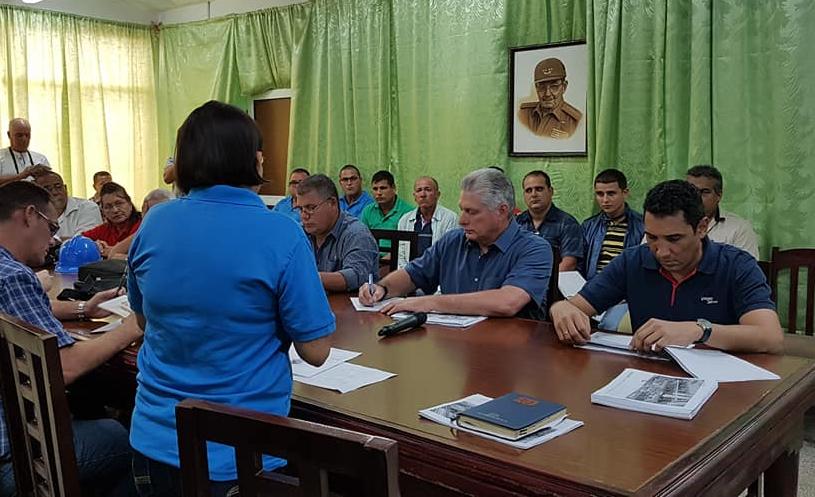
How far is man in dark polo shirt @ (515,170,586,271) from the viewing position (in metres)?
4.20

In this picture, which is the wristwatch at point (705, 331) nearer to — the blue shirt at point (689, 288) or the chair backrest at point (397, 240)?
the blue shirt at point (689, 288)

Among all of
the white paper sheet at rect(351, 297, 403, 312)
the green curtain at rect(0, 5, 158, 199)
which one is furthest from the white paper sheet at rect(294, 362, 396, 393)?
the green curtain at rect(0, 5, 158, 199)

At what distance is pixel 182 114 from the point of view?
6914mm

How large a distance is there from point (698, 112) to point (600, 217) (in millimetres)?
749

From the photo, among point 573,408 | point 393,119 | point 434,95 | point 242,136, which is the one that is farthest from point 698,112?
point 242,136

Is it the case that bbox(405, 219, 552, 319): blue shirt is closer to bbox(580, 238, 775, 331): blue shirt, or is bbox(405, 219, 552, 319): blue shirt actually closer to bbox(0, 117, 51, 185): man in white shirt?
bbox(580, 238, 775, 331): blue shirt

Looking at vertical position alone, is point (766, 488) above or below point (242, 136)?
below

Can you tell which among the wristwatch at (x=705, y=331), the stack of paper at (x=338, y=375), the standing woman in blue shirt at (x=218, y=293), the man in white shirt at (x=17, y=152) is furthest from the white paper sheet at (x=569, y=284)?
the man in white shirt at (x=17, y=152)

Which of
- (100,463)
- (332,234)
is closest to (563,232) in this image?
(332,234)

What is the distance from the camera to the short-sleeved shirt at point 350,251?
2973 millimetres

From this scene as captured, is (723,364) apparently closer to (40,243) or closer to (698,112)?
(40,243)

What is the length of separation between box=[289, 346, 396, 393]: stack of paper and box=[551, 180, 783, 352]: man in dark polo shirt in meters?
0.57

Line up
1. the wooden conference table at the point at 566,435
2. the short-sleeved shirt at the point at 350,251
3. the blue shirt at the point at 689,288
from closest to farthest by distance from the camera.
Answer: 1. the wooden conference table at the point at 566,435
2. the blue shirt at the point at 689,288
3. the short-sleeved shirt at the point at 350,251

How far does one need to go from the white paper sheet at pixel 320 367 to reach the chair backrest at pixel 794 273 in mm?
2287
